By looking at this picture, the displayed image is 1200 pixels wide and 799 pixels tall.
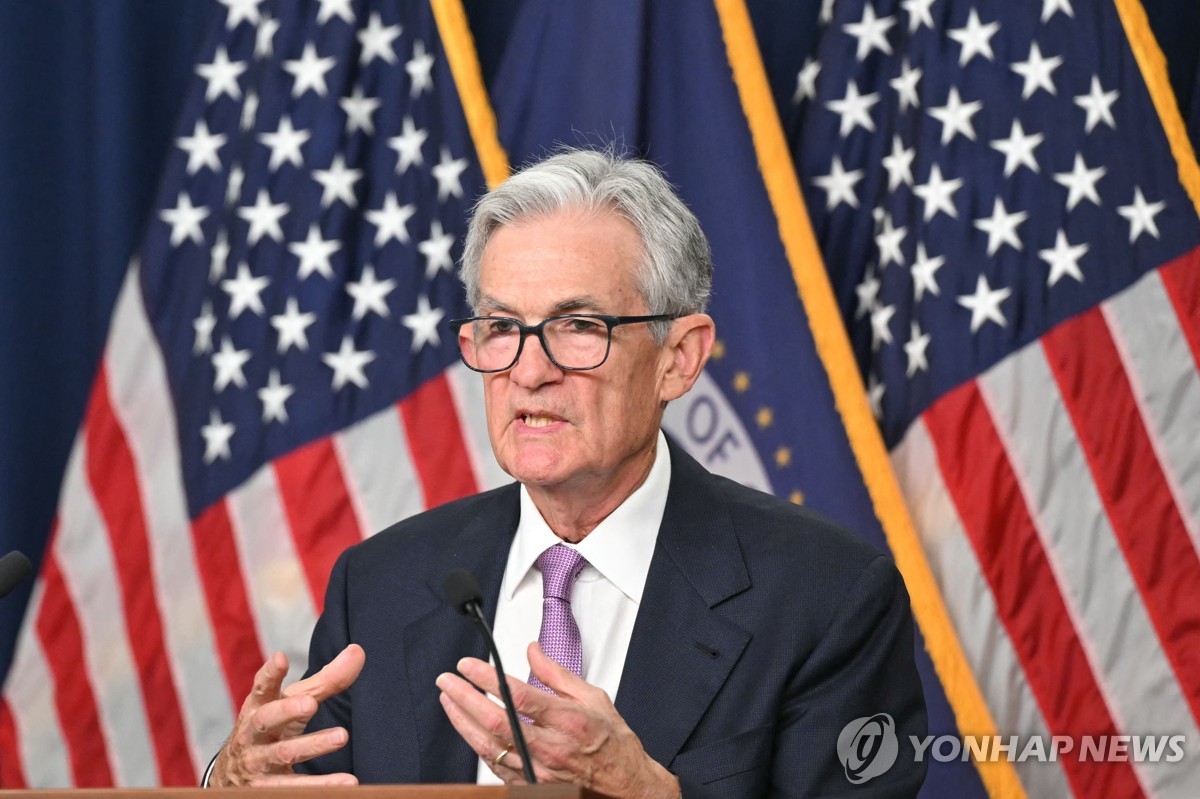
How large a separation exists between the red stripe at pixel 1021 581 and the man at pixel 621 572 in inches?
42.7

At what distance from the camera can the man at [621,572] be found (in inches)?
72.7

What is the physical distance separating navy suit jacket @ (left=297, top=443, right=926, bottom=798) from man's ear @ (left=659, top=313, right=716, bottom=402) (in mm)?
137

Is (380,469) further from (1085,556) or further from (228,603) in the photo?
(1085,556)

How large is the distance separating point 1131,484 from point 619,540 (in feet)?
4.98

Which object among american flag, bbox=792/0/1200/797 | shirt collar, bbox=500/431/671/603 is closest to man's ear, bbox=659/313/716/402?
shirt collar, bbox=500/431/671/603

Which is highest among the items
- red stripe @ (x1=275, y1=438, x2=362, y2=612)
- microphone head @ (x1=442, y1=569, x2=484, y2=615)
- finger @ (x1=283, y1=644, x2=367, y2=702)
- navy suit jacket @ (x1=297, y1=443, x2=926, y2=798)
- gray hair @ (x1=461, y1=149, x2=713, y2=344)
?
gray hair @ (x1=461, y1=149, x2=713, y2=344)

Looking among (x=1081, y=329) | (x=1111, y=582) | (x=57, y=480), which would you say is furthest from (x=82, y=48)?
(x=1111, y=582)

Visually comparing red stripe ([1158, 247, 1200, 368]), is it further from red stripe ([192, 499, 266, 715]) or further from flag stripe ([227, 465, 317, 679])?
red stripe ([192, 499, 266, 715])

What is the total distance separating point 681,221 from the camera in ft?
6.74

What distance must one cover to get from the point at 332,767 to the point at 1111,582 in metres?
1.81

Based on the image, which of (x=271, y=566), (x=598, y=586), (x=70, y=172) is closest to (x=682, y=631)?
(x=598, y=586)

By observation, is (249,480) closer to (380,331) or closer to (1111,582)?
(380,331)

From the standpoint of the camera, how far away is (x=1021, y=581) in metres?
3.05

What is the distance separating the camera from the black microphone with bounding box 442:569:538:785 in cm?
138
